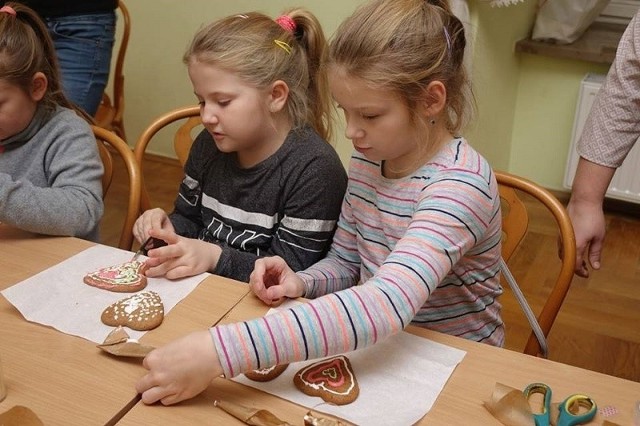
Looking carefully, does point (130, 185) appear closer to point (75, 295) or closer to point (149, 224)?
point (149, 224)

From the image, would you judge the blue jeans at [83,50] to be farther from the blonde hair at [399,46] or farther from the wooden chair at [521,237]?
the wooden chair at [521,237]

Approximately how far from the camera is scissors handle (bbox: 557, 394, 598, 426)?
812 mm

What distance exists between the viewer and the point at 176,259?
3.83ft

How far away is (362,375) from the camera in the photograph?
91cm

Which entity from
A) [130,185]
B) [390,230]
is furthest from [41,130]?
[390,230]

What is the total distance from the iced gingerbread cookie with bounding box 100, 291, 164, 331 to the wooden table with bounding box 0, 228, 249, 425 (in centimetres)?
1

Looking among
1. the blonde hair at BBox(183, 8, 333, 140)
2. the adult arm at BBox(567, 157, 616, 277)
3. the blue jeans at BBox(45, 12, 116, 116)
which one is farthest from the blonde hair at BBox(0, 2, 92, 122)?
the adult arm at BBox(567, 157, 616, 277)

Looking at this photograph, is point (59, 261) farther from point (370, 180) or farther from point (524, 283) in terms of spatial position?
point (524, 283)

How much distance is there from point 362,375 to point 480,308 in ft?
1.37

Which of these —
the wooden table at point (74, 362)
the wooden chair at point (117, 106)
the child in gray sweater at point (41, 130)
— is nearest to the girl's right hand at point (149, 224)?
the child in gray sweater at point (41, 130)

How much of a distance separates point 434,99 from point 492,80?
1.86 metres

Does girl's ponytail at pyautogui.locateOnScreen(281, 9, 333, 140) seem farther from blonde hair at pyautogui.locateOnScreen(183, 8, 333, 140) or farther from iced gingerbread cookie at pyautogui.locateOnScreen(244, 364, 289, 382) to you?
iced gingerbread cookie at pyautogui.locateOnScreen(244, 364, 289, 382)

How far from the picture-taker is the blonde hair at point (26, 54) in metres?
1.45

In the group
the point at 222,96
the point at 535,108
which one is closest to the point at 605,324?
the point at 535,108
